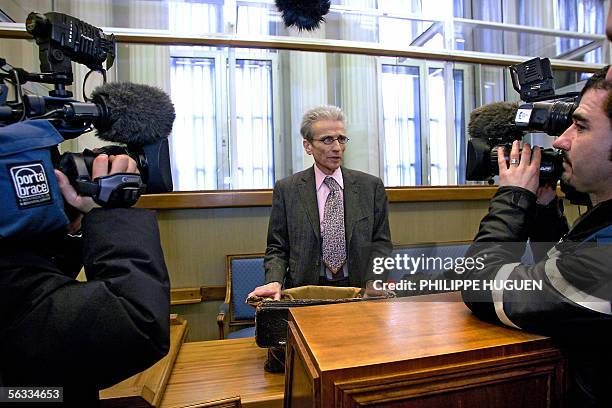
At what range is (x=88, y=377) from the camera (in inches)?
22.9

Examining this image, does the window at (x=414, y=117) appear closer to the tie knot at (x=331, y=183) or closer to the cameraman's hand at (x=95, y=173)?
the tie knot at (x=331, y=183)

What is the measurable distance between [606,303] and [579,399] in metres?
0.15

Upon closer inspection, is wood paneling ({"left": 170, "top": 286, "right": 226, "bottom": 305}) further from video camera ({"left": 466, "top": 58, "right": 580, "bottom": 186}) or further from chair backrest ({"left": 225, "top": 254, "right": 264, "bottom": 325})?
video camera ({"left": 466, "top": 58, "right": 580, "bottom": 186})

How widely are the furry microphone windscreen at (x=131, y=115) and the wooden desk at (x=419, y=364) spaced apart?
1.42 feet

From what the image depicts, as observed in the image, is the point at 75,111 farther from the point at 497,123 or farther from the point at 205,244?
the point at 205,244

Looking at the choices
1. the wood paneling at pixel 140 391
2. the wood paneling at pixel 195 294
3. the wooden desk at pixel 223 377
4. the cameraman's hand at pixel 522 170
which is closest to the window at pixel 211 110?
the wood paneling at pixel 195 294

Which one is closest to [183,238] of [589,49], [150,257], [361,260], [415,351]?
[361,260]

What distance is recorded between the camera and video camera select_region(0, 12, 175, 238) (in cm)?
63

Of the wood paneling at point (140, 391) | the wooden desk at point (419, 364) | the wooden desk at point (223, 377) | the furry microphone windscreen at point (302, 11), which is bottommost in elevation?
the wooden desk at point (223, 377)

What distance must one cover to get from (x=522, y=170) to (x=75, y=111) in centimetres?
86

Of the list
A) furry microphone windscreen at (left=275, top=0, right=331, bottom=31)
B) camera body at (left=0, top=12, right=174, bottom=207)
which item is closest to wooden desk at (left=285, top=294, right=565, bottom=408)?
camera body at (left=0, top=12, right=174, bottom=207)

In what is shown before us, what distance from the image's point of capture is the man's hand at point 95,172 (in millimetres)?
636

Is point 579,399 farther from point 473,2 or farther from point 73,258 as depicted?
point 473,2

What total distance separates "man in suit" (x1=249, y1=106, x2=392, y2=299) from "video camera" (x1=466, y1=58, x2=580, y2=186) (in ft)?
2.75
